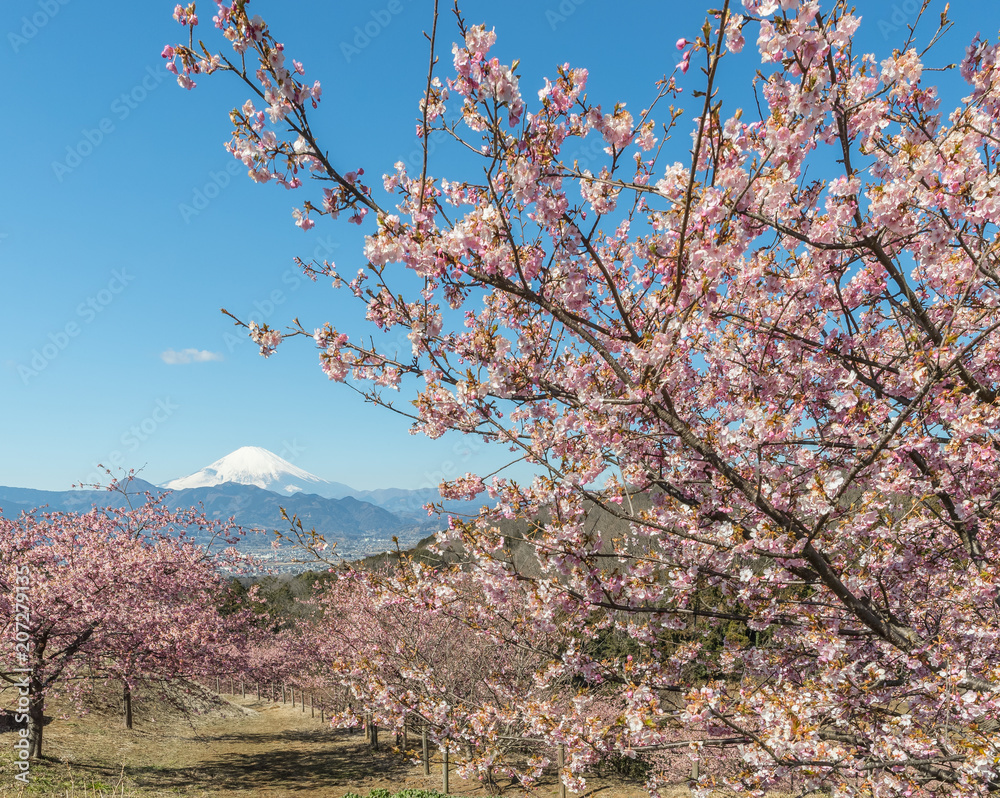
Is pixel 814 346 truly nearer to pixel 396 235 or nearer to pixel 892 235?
pixel 892 235

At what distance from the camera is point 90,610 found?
43.6 feet

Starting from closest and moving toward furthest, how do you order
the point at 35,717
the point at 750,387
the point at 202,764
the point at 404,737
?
the point at 750,387 < the point at 404,737 < the point at 35,717 < the point at 202,764

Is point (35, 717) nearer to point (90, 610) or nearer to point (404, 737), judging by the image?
point (90, 610)

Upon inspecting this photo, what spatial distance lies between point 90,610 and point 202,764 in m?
8.97

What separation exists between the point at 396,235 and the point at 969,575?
15.4ft

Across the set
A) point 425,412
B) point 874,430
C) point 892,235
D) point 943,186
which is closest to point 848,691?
point 874,430

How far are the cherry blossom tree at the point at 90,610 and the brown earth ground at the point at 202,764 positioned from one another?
73.7 inches

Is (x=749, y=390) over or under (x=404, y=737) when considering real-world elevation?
over

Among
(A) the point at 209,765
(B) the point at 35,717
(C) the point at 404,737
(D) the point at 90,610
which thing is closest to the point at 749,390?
(C) the point at 404,737

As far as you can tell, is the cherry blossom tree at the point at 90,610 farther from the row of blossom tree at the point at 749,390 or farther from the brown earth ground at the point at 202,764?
the row of blossom tree at the point at 749,390

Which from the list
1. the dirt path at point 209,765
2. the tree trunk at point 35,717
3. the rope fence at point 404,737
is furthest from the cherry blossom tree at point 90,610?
the rope fence at point 404,737

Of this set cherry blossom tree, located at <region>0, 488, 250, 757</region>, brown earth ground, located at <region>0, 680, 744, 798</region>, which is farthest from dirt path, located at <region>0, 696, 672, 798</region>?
cherry blossom tree, located at <region>0, 488, 250, 757</region>

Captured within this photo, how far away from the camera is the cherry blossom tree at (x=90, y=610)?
12781 mm

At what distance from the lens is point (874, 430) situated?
3453 millimetres
